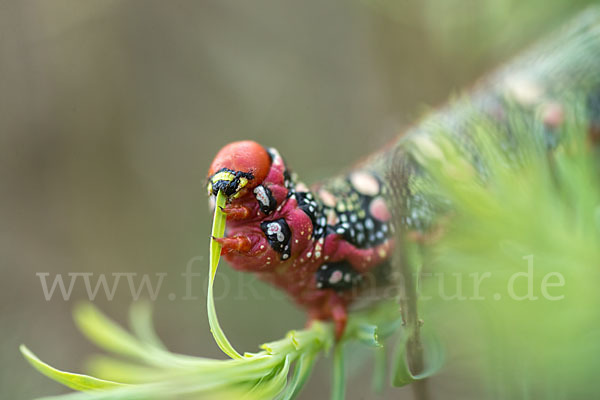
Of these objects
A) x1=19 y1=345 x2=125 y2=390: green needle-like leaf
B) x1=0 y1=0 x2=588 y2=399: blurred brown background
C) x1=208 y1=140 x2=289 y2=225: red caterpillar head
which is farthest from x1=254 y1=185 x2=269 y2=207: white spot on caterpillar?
x1=0 y1=0 x2=588 y2=399: blurred brown background

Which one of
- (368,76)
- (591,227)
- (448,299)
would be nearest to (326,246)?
(448,299)

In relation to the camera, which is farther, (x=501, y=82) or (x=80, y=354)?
(x=80, y=354)

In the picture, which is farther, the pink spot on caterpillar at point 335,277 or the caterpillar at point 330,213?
the pink spot on caterpillar at point 335,277

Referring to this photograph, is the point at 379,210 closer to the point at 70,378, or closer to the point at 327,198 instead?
the point at 327,198

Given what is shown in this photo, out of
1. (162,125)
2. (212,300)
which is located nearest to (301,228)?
(212,300)

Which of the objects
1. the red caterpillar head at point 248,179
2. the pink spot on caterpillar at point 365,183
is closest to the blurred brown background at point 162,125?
the pink spot on caterpillar at point 365,183

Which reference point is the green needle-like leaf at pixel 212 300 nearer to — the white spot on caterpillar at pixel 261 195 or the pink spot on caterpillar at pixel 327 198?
the white spot on caterpillar at pixel 261 195

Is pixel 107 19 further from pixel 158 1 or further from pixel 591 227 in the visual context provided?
pixel 591 227
